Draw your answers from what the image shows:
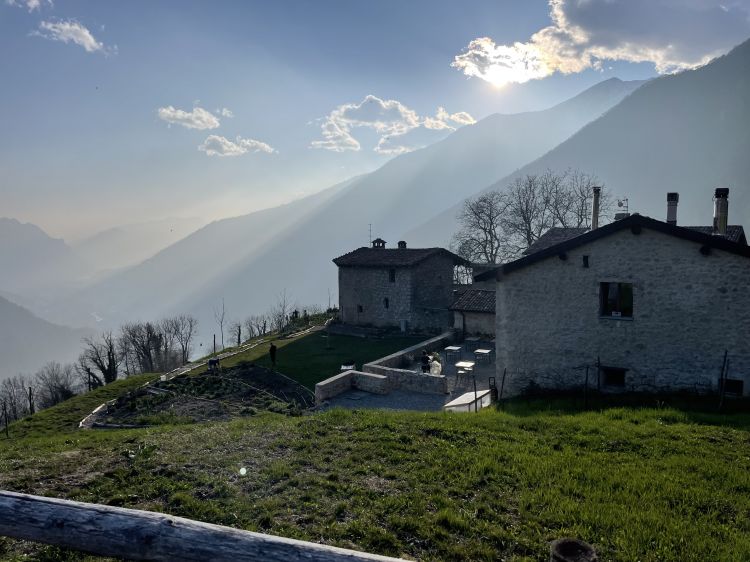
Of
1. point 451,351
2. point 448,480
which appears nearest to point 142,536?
point 448,480

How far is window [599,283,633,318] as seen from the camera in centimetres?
1627

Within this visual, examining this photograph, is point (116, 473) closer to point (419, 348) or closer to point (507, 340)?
point (507, 340)

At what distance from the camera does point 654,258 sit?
1561cm

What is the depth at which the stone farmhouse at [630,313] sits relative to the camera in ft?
48.5

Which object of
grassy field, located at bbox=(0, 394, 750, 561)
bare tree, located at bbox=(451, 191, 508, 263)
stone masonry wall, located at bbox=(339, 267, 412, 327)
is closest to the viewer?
grassy field, located at bbox=(0, 394, 750, 561)

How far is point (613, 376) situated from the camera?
16.4 meters

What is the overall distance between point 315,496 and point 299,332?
35692mm

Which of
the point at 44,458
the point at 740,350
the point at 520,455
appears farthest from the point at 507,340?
the point at 44,458

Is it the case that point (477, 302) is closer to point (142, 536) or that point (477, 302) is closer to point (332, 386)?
point (332, 386)

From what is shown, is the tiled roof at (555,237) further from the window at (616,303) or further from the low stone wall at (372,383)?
the low stone wall at (372,383)

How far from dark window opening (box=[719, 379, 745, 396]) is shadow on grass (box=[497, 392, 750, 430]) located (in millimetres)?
Result: 382

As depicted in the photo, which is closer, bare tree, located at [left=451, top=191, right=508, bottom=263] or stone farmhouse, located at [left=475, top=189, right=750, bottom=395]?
stone farmhouse, located at [left=475, top=189, right=750, bottom=395]

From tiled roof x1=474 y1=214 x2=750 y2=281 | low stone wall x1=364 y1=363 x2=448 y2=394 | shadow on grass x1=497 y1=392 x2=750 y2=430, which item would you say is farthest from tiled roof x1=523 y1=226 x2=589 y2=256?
shadow on grass x1=497 y1=392 x2=750 y2=430

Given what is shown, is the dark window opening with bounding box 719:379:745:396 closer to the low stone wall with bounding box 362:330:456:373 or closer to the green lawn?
the low stone wall with bounding box 362:330:456:373
